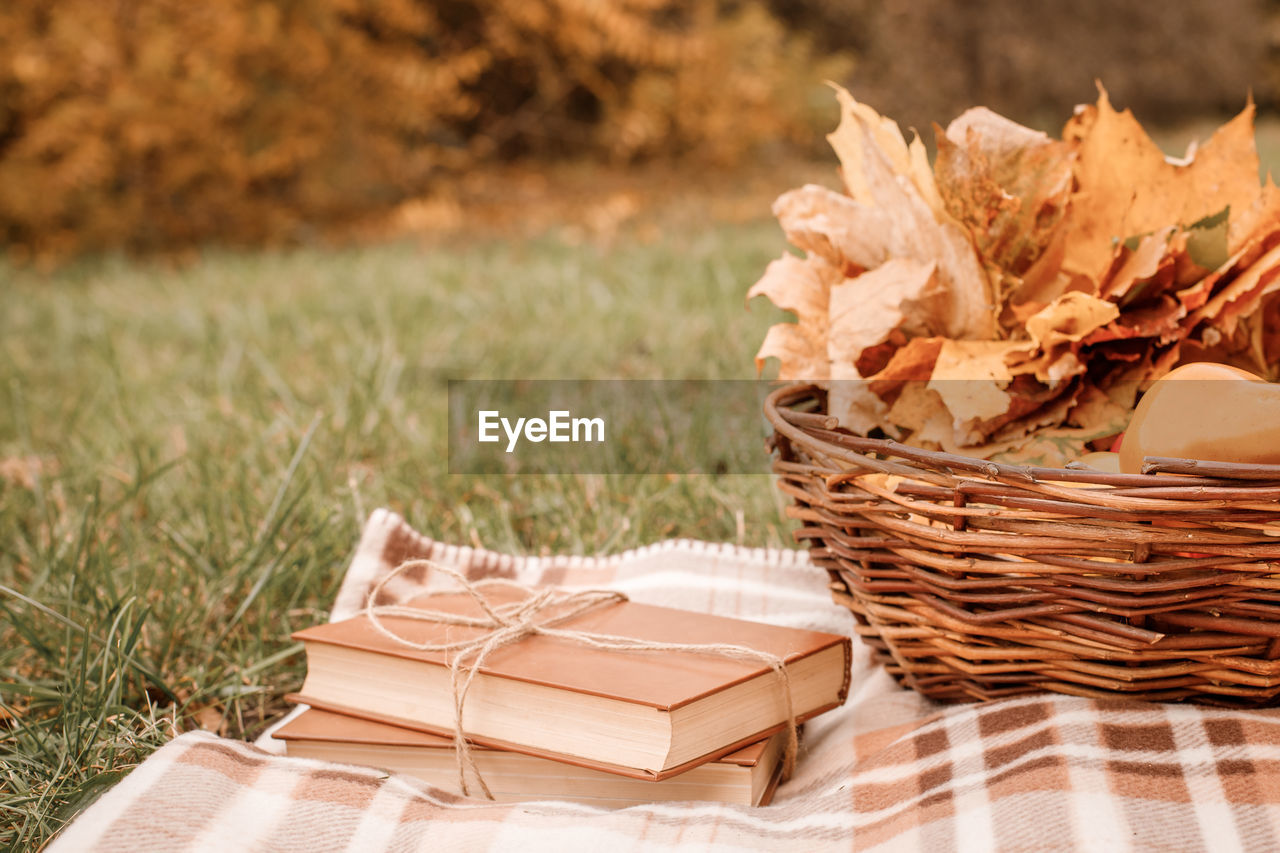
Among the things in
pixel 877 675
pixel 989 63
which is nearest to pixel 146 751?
pixel 877 675

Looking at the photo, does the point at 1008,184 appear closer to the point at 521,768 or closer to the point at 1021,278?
the point at 1021,278

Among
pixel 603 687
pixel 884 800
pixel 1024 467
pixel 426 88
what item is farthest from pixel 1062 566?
pixel 426 88

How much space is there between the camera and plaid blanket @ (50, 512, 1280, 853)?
699 mm

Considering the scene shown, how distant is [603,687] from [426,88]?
503 cm

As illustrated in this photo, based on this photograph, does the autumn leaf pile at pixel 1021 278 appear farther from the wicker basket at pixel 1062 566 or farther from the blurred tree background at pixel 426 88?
the blurred tree background at pixel 426 88

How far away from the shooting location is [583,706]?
2.66 ft

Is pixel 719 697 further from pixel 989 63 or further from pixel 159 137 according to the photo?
pixel 989 63

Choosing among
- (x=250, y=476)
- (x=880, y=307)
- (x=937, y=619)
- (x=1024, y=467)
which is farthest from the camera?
(x=250, y=476)

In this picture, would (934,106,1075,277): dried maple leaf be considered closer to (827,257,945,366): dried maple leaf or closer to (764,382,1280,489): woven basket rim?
(827,257,945,366): dried maple leaf

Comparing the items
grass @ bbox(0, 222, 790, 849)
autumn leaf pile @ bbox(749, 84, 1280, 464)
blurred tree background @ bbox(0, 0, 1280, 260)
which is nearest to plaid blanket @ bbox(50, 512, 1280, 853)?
grass @ bbox(0, 222, 790, 849)

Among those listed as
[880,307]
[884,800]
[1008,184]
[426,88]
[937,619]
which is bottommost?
[884,800]

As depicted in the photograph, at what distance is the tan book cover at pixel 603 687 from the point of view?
2.60 feet

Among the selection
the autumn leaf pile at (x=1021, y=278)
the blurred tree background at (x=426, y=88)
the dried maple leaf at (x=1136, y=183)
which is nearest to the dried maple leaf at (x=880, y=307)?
the autumn leaf pile at (x=1021, y=278)

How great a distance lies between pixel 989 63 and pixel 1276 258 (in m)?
6.05
